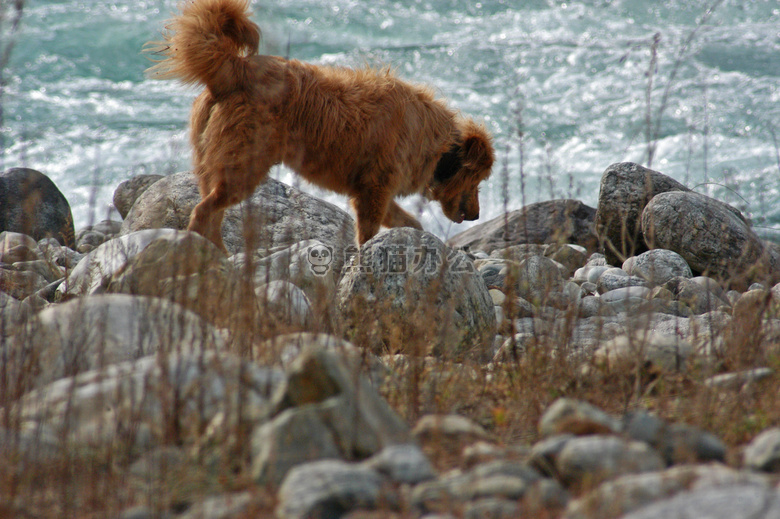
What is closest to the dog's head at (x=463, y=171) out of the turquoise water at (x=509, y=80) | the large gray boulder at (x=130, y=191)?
the turquoise water at (x=509, y=80)

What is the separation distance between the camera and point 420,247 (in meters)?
4.45

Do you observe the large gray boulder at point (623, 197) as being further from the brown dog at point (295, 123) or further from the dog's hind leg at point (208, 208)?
the dog's hind leg at point (208, 208)

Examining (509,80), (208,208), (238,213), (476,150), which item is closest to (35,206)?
(238,213)

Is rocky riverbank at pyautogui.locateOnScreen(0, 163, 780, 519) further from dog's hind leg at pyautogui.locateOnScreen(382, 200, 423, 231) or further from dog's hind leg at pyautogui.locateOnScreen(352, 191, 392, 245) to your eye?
dog's hind leg at pyautogui.locateOnScreen(382, 200, 423, 231)

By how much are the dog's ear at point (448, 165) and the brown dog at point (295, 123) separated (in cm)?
2

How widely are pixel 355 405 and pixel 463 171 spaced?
4.69 meters

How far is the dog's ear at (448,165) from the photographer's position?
6.53 m

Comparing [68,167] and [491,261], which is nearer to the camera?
[491,261]

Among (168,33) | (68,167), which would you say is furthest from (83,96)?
(168,33)

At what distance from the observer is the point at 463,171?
21.7 ft

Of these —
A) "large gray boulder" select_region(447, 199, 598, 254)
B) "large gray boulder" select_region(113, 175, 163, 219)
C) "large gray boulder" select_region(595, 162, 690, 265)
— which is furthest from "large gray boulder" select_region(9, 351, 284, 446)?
"large gray boulder" select_region(113, 175, 163, 219)

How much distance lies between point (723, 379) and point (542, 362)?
2.44ft

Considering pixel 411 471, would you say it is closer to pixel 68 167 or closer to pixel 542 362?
pixel 542 362

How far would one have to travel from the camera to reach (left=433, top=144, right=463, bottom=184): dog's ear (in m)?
6.53
